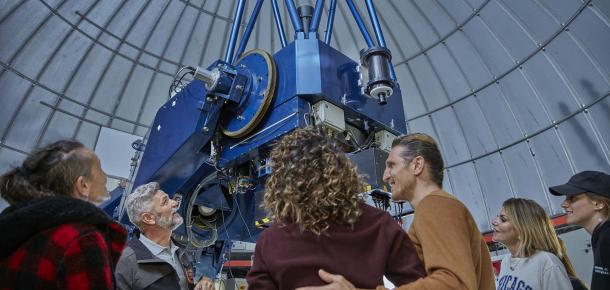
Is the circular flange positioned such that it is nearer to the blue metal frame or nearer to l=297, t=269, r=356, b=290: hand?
the blue metal frame

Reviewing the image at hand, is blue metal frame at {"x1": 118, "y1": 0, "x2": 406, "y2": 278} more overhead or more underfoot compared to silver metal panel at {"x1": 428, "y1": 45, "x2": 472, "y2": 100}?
more underfoot

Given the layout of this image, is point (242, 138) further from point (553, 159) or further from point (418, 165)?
point (553, 159)

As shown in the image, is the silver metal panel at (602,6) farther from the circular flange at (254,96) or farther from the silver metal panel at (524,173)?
the circular flange at (254,96)

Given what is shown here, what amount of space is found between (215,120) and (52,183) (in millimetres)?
2115

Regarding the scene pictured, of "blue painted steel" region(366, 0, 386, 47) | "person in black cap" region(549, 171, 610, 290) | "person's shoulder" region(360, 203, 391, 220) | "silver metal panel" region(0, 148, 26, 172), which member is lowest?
"person's shoulder" region(360, 203, 391, 220)

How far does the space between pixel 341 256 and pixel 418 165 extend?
2.69 feet

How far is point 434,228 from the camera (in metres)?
1.78

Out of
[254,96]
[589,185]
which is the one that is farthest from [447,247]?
[254,96]

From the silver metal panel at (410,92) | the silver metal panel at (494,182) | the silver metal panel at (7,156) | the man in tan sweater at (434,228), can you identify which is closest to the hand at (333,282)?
the man in tan sweater at (434,228)

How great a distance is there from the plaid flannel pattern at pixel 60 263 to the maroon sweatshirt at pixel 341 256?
22.8 inches

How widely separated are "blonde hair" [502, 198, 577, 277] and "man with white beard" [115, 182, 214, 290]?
2.25 m

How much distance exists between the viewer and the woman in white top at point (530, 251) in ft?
9.06

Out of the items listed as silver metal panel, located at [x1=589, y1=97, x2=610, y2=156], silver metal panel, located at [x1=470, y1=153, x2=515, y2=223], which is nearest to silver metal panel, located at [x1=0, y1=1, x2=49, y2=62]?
silver metal panel, located at [x1=470, y1=153, x2=515, y2=223]

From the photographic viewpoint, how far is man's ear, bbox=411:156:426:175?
7.27 feet
